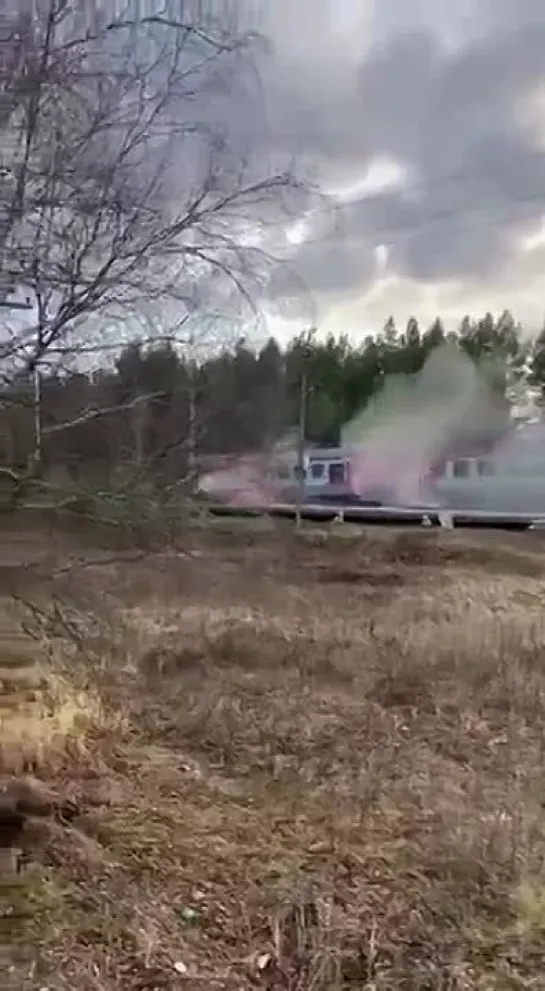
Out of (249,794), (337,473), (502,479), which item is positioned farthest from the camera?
(337,473)

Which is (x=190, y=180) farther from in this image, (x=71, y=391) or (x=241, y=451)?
(x=241, y=451)

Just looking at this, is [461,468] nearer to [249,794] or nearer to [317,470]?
[317,470]

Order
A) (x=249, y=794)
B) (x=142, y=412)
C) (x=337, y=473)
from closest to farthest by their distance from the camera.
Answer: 1. (x=142, y=412)
2. (x=249, y=794)
3. (x=337, y=473)

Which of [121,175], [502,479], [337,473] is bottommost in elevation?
[502,479]

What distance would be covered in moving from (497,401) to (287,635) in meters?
8.71

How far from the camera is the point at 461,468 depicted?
50.0ft

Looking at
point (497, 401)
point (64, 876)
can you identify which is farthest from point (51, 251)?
point (497, 401)

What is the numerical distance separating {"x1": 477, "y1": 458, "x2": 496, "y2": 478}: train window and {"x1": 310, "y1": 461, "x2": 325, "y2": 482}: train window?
8.73ft

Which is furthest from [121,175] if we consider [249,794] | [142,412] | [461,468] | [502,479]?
[502,479]

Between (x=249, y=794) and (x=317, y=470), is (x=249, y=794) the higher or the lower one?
the lower one

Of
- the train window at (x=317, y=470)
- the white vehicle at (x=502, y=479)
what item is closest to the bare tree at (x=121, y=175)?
the white vehicle at (x=502, y=479)

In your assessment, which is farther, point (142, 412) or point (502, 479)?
point (502, 479)

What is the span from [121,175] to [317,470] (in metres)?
13.5

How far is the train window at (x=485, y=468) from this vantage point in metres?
14.8
